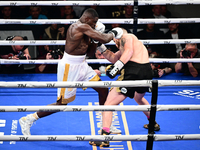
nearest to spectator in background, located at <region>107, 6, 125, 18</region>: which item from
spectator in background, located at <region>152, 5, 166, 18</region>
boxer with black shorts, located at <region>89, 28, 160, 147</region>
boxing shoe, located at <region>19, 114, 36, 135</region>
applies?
spectator in background, located at <region>152, 5, 166, 18</region>

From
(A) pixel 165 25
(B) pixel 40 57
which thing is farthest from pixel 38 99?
(A) pixel 165 25

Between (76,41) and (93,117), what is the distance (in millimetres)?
1090

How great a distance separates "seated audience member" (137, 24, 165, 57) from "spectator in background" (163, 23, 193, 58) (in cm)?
12

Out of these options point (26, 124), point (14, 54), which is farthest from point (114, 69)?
point (14, 54)

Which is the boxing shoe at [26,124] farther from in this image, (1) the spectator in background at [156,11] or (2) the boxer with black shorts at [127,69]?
(1) the spectator in background at [156,11]

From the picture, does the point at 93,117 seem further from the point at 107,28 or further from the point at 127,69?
the point at 107,28

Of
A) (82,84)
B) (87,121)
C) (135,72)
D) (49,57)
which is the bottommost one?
(87,121)

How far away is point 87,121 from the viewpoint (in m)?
3.75

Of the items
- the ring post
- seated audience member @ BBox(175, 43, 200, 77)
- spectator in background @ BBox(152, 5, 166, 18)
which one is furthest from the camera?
spectator in background @ BBox(152, 5, 166, 18)

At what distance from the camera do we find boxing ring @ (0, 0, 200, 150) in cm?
232

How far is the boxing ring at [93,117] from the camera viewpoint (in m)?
2.32

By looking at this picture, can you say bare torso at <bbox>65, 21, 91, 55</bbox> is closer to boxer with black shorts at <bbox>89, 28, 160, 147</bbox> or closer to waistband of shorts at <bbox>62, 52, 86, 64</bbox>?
waistband of shorts at <bbox>62, 52, 86, 64</bbox>

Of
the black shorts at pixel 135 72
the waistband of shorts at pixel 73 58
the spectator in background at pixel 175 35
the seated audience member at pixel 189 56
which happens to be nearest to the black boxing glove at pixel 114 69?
the black shorts at pixel 135 72

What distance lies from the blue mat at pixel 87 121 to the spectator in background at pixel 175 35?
3.21ft
